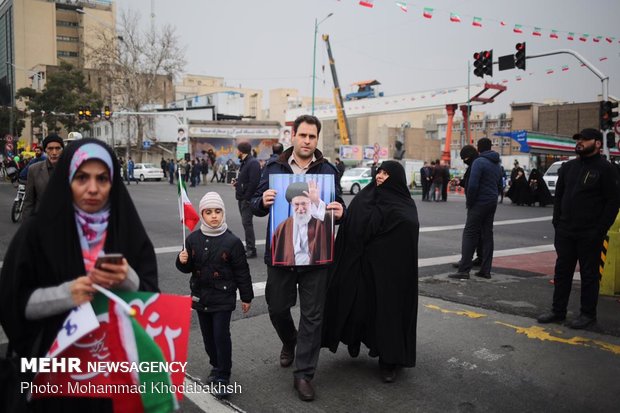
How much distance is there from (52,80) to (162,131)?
1212cm

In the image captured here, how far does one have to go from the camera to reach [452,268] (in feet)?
27.6

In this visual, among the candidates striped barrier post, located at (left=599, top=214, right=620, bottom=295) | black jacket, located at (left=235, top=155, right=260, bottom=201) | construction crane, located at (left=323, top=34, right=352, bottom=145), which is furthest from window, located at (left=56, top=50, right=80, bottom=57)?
striped barrier post, located at (left=599, top=214, right=620, bottom=295)

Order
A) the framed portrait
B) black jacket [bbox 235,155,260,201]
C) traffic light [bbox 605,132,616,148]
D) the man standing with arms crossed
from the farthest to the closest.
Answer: traffic light [bbox 605,132,616,148] → black jacket [bbox 235,155,260,201] → the man standing with arms crossed → the framed portrait

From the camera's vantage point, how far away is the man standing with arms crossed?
5.85 m

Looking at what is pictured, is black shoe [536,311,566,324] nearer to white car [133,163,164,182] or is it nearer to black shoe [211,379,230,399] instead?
black shoe [211,379,230,399]

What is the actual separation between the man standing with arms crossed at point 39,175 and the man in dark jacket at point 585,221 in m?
5.67

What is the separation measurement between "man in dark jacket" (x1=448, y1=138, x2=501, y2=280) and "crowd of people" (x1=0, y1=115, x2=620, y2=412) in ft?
0.05

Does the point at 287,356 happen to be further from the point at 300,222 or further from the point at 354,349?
the point at 300,222

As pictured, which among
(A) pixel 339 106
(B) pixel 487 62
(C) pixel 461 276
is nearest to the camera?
(C) pixel 461 276

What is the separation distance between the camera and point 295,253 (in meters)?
3.78

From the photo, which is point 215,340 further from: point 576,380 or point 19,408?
point 576,380

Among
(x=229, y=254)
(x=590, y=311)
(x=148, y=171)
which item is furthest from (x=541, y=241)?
(x=148, y=171)

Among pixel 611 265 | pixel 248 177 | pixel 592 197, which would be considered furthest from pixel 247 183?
pixel 611 265

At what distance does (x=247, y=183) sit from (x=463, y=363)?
5.30 metres
